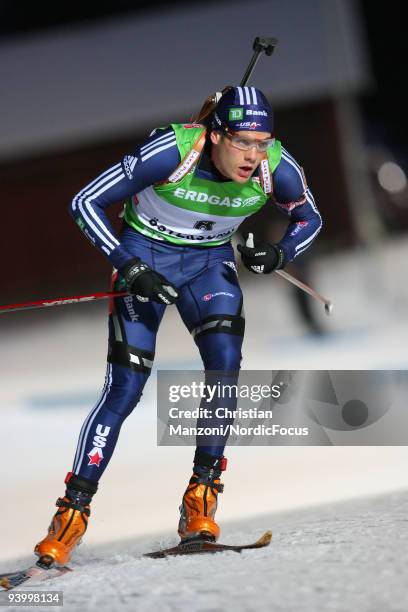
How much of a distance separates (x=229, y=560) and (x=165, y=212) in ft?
4.89

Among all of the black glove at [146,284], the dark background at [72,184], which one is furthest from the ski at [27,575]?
the dark background at [72,184]

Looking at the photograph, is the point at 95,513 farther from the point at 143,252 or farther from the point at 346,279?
the point at 346,279

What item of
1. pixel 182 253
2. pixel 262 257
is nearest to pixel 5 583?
pixel 182 253

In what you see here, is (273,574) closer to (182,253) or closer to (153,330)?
(153,330)

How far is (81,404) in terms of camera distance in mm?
9211

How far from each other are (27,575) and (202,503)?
2.51ft

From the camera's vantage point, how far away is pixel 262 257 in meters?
5.04

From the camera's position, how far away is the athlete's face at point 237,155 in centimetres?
470

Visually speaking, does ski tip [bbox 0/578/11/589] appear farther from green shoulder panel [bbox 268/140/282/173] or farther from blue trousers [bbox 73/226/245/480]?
green shoulder panel [bbox 268/140/282/173]

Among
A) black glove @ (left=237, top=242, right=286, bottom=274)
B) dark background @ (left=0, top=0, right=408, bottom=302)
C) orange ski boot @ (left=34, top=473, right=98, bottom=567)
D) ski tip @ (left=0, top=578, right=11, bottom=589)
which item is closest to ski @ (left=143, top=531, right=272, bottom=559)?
orange ski boot @ (left=34, top=473, right=98, bottom=567)

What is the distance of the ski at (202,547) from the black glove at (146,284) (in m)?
0.97

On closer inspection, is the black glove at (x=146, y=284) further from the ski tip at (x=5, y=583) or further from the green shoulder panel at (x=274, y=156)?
the ski tip at (x=5, y=583)

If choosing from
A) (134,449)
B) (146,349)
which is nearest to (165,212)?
(146,349)

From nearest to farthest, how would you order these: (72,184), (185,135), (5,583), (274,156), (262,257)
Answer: (5,583)
(185,135)
(274,156)
(262,257)
(72,184)
